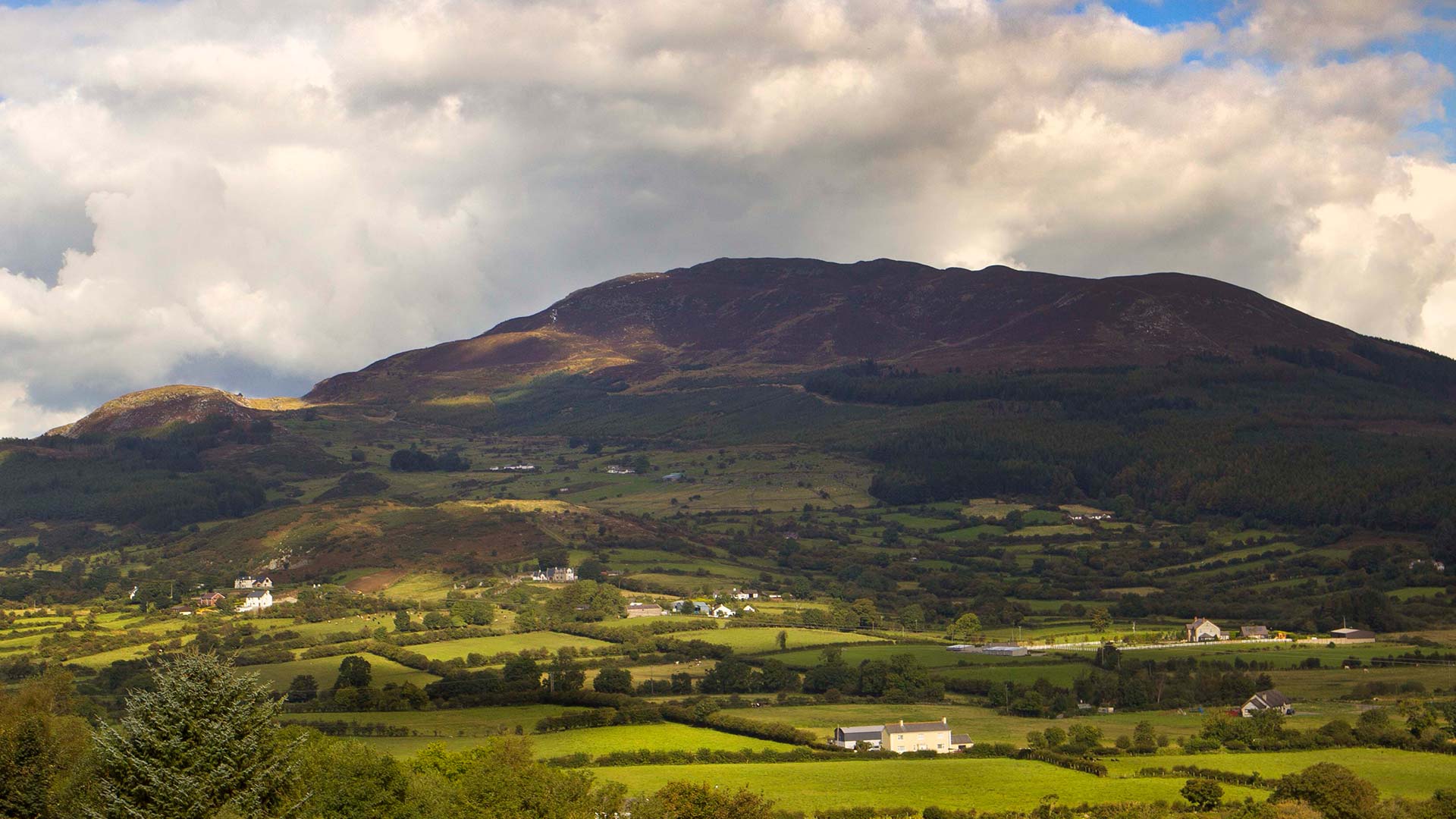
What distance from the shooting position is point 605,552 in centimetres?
15438

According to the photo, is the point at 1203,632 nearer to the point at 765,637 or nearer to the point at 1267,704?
the point at 1267,704

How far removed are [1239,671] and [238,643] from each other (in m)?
75.4

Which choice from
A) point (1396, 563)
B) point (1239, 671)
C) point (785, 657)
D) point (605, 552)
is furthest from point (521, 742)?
point (1396, 563)

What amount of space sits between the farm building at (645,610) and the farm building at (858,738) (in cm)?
4941

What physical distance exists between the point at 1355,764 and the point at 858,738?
26116 mm

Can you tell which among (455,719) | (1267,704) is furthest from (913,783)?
(455,719)

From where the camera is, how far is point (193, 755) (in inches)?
1574

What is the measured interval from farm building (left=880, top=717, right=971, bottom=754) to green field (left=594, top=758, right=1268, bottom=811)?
3799 mm

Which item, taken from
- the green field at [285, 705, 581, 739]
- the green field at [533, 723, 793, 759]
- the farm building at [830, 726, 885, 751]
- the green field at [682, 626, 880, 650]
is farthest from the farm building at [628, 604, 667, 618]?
the farm building at [830, 726, 885, 751]

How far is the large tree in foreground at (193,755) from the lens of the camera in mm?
39000

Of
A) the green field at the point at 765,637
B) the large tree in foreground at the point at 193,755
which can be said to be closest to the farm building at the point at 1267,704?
the green field at the point at 765,637

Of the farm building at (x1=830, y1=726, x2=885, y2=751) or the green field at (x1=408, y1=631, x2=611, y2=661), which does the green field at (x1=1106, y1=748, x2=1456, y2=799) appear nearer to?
the farm building at (x1=830, y1=726, x2=885, y2=751)

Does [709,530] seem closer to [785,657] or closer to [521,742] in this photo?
[785,657]

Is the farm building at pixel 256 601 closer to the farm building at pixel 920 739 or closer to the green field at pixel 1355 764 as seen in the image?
the farm building at pixel 920 739
